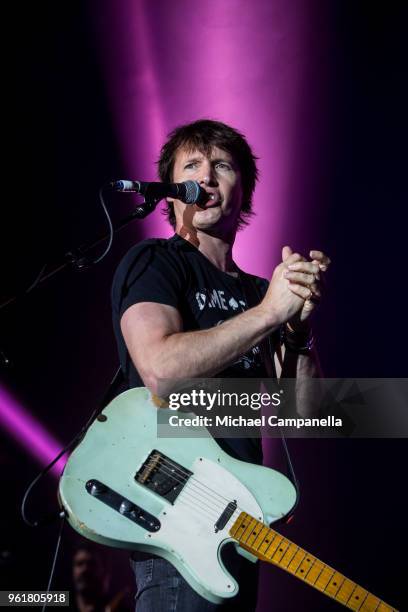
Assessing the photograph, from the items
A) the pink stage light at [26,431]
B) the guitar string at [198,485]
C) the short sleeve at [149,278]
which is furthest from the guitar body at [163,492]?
the pink stage light at [26,431]

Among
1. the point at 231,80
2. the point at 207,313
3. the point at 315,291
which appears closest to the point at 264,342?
the point at 207,313

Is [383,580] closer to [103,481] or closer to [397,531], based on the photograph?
[397,531]

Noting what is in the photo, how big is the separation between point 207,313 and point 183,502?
2.03 ft

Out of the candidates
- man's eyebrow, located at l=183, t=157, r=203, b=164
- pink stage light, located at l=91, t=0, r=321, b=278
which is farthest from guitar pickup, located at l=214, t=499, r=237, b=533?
pink stage light, located at l=91, t=0, r=321, b=278

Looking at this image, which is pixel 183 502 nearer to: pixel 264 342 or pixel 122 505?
pixel 122 505

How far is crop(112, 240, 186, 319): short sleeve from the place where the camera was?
5.53ft

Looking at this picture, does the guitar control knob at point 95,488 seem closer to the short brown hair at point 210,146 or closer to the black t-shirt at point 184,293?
the black t-shirt at point 184,293

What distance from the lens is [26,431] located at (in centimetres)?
338

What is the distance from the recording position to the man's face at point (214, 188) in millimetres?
2211

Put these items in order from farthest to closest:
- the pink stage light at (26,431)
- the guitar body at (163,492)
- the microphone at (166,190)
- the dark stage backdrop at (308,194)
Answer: the pink stage light at (26,431)
the dark stage backdrop at (308,194)
the microphone at (166,190)
the guitar body at (163,492)

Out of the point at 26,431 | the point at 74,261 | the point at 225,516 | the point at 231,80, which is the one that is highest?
the point at 231,80

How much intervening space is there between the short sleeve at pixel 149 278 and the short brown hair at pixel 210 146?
2.66 ft

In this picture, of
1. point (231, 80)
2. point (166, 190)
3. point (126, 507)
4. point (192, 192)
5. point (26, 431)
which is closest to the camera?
point (126, 507)

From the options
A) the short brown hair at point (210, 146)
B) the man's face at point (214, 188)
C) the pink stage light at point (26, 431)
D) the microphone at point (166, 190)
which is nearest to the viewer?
the microphone at point (166, 190)
